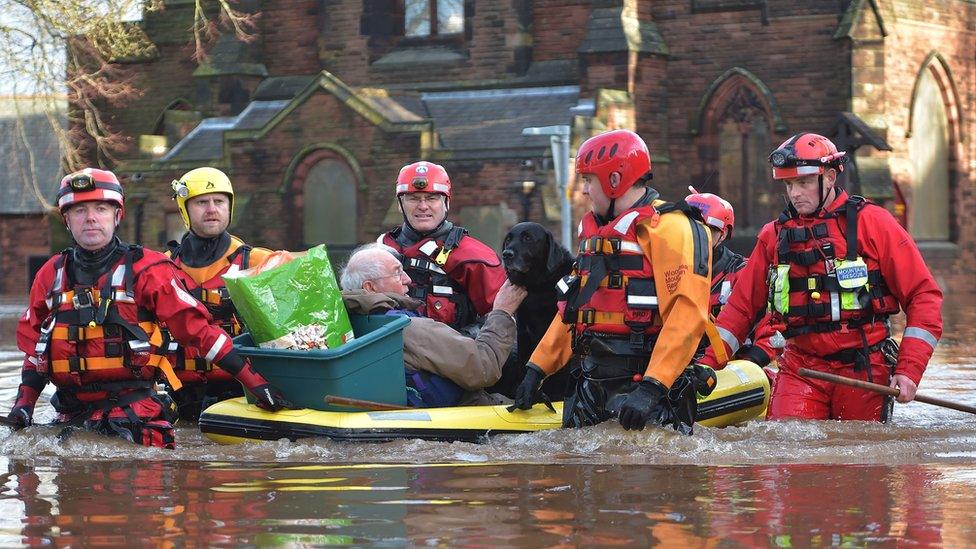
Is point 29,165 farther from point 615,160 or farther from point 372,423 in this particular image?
point 615,160

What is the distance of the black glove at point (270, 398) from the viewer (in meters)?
8.27

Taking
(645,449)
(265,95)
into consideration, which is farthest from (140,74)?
(645,449)

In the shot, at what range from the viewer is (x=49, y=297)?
8.05 m

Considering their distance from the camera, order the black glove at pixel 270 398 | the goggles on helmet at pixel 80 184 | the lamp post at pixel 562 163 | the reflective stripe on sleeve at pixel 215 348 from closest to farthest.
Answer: the goggles on helmet at pixel 80 184 → the reflective stripe on sleeve at pixel 215 348 → the black glove at pixel 270 398 → the lamp post at pixel 562 163

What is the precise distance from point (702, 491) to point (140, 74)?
106 feet

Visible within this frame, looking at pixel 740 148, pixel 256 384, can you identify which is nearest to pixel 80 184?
pixel 256 384

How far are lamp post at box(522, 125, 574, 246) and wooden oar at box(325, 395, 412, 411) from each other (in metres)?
20.1

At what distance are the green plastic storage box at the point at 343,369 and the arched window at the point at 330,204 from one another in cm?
2387

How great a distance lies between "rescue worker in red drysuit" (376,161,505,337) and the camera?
32.6ft

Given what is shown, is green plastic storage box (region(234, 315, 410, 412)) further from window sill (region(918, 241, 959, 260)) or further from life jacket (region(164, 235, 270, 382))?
window sill (region(918, 241, 959, 260))

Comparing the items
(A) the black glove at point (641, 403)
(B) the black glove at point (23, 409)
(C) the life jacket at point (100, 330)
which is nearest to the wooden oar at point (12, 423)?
(B) the black glove at point (23, 409)

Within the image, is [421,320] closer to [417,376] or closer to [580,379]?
[417,376]

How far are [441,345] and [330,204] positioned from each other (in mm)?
24149

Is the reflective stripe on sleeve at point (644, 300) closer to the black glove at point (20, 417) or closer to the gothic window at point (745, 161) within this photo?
the black glove at point (20, 417)
